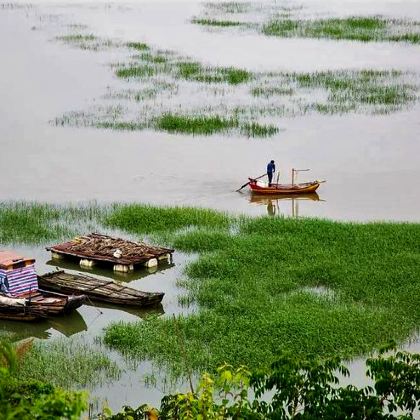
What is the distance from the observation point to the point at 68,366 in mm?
18969

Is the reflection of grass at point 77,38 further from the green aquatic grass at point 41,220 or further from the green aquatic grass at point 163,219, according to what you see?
the green aquatic grass at point 163,219

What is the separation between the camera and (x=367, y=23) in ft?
216

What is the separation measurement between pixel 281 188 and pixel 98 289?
1069cm

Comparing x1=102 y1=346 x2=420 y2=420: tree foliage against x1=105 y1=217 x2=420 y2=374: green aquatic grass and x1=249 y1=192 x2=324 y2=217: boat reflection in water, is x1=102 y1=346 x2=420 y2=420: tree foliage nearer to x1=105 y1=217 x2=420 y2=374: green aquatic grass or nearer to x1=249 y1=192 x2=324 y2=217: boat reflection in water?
x1=105 y1=217 x2=420 y2=374: green aquatic grass

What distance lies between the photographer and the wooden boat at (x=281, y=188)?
31844mm

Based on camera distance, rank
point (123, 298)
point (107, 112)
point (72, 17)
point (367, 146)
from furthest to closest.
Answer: point (72, 17) → point (107, 112) → point (367, 146) → point (123, 298)

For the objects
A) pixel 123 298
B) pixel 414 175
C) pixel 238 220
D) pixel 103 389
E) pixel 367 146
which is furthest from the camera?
pixel 367 146

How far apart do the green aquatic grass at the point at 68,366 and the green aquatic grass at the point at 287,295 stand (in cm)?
69

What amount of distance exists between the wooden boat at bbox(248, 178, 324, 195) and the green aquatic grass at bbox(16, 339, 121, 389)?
12.8m

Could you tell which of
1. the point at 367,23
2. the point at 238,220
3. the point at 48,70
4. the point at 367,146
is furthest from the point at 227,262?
the point at 367,23

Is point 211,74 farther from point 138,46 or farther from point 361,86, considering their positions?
point 138,46

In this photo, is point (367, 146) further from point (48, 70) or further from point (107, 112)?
point (48, 70)

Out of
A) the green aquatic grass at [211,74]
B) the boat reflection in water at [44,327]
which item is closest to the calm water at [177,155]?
the boat reflection in water at [44,327]

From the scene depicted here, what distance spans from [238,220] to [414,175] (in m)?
9.66
